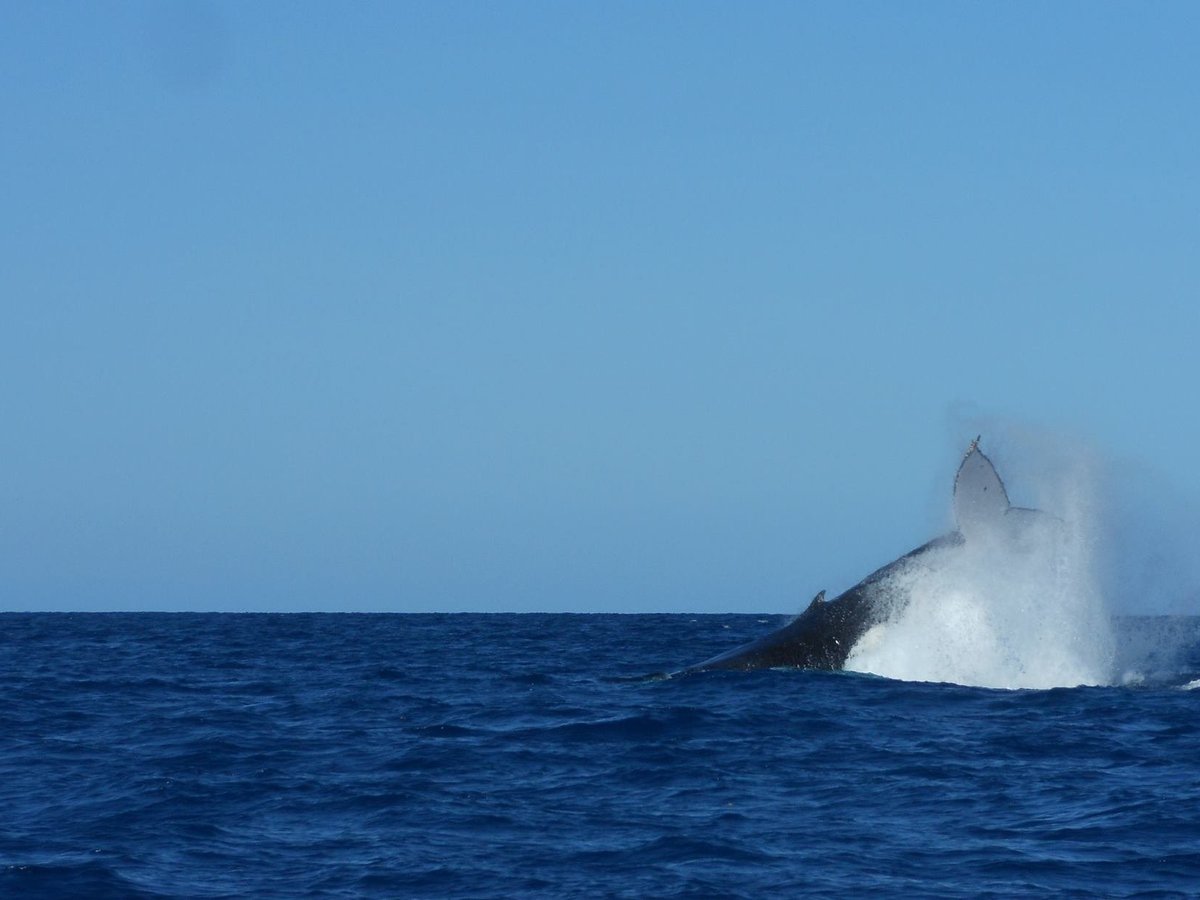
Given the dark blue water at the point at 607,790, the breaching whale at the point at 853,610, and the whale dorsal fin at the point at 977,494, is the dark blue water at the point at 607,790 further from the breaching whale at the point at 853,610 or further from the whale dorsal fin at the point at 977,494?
the whale dorsal fin at the point at 977,494

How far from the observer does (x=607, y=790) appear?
14.9 metres

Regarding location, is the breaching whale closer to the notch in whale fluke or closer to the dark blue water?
the notch in whale fluke

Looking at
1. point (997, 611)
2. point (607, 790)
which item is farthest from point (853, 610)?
point (607, 790)

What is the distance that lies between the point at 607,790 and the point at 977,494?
9.78 metres

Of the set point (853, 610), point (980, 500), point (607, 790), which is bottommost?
point (607, 790)

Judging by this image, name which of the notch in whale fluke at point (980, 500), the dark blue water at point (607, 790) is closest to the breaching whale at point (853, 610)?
the notch in whale fluke at point (980, 500)

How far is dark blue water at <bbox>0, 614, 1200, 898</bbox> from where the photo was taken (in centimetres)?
1140

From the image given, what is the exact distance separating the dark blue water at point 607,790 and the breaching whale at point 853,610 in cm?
57

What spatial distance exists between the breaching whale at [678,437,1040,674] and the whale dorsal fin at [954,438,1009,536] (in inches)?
0.6

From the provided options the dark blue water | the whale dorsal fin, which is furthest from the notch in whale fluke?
the dark blue water

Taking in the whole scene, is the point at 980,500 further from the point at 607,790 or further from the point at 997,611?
the point at 607,790

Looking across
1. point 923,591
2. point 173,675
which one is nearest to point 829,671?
point 923,591

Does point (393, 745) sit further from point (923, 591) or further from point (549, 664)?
point (549, 664)

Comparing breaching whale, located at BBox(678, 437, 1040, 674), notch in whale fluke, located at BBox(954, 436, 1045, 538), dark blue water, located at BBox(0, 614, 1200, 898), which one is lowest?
dark blue water, located at BBox(0, 614, 1200, 898)
